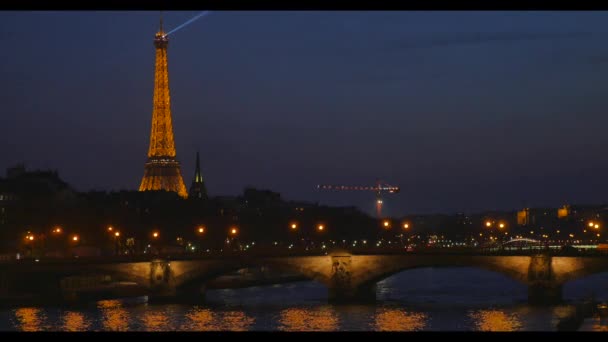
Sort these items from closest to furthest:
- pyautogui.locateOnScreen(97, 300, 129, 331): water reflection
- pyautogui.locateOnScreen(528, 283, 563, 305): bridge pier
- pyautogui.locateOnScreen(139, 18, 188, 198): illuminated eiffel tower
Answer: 1. pyautogui.locateOnScreen(97, 300, 129, 331): water reflection
2. pyautogui.locateOnScreen(528, 283, 563, 305): bridge pier
3. pyautogui.locateOnScreen(139, 18, 188, 198): illuminated eiffel tower

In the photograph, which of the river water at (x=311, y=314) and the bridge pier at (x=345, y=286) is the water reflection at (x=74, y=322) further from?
the bridge pier at (x=345, y=286)

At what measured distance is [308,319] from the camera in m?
35.1

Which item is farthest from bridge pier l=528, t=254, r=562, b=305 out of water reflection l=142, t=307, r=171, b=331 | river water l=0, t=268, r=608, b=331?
water reflection l=142, t=307, r=171, b=331

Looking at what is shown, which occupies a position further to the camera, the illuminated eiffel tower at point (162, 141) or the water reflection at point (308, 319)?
the illuminated eiffel tower at point (162, 141)

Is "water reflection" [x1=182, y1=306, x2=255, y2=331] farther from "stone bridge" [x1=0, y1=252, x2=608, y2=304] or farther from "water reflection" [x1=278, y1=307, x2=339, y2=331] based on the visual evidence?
"stone bridge" [x1=0, y1=252, x2=608, y2=304]

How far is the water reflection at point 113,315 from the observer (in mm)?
33000

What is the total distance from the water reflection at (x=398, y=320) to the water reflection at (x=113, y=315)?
7.77 m

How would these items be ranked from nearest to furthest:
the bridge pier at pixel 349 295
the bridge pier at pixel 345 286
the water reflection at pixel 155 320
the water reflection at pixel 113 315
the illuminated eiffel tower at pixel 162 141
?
the water reflection at pixel 155 320
the water reflection at pixel 113 315
the bridge pier at pixel 349 295
the bridge pier at pixel 345 286
the illuminated eiffel tower at pixel 162 141

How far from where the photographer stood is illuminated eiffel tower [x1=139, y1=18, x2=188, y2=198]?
3091 inches

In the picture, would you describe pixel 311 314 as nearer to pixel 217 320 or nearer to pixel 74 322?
pixel 217 320

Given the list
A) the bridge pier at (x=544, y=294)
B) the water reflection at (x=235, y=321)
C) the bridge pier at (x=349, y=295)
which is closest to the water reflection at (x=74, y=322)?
the water reflection at (x=235, y=321)

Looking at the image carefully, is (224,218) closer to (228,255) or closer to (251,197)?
(228,255)

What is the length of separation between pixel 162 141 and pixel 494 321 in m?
53.9

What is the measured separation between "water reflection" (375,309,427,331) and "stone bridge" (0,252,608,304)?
6.05m
